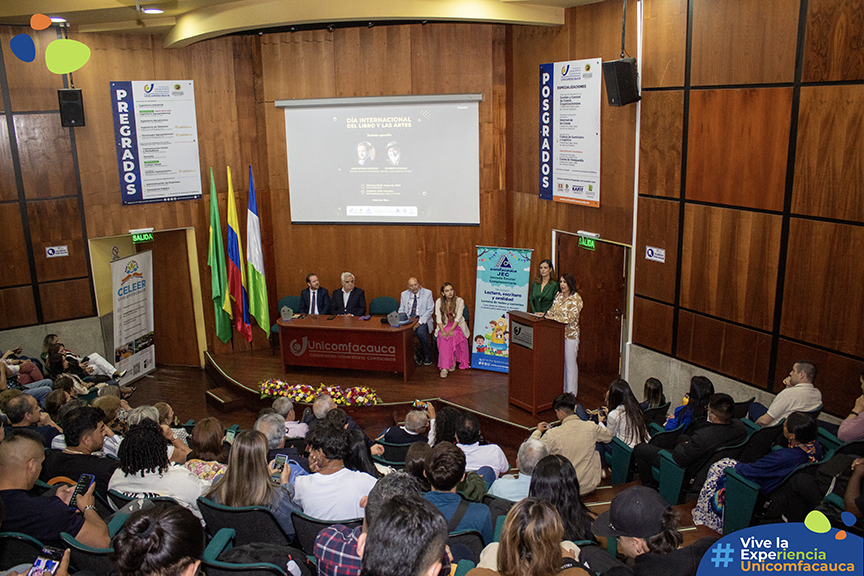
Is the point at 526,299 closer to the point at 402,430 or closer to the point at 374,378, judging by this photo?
the point at 374,378

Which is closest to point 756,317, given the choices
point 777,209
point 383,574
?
point 777,209

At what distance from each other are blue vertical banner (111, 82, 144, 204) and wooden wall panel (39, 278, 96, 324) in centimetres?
119

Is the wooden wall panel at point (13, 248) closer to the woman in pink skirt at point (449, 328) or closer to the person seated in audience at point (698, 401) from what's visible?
the woman in pink skirt at point (449, 328)

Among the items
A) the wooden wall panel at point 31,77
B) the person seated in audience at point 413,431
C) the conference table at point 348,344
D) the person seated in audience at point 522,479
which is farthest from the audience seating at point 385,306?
the person seated in audience at point 522,479

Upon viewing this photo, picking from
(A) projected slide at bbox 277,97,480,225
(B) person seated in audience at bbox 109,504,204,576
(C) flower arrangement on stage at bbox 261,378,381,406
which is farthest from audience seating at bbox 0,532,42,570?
(A) projected slide at bbox 277,97,480,225

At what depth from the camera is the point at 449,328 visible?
8008mm

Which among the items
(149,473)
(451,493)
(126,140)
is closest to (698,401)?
(451,493)

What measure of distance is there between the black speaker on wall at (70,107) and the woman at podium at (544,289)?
18.2 feet

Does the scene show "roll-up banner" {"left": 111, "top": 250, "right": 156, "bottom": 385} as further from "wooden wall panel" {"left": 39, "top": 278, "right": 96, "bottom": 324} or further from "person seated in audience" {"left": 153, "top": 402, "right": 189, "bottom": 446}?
"person seated in audience" {"left": 153, "top": 402, "right": 189, "bottom": 446}

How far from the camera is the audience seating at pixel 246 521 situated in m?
3.30

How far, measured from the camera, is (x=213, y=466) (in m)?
3.94

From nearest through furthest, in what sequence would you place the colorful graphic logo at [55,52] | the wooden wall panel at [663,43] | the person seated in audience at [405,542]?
the person seated in audience at [405,542]
the colorful graphic logo at [55,52]
the wooden wall panel at [663,43]

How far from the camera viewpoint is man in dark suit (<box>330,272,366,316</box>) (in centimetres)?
862

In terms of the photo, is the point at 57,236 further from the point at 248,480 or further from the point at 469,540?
the point at 469,540
